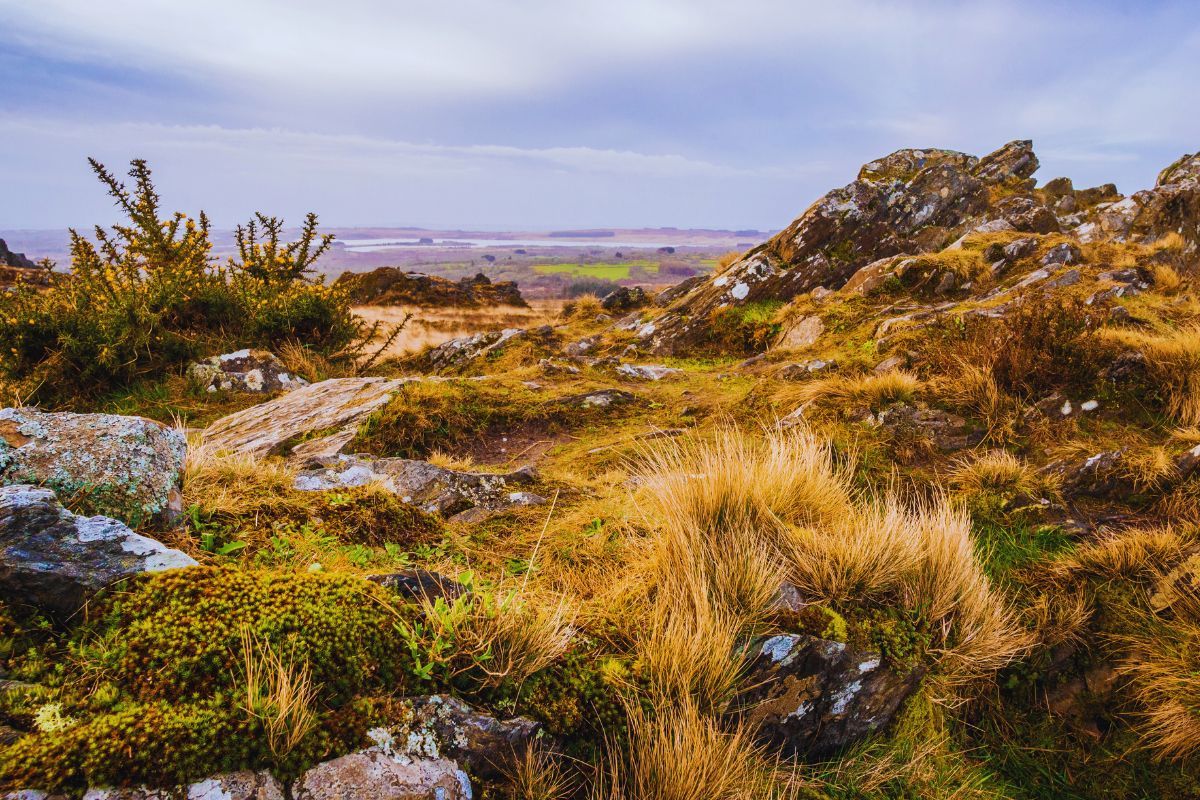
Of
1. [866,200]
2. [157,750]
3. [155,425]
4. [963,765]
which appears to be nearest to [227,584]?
[157,750]

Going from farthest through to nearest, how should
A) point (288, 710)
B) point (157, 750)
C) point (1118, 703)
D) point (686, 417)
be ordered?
point (686, 417)
point (1118, 703)
point (288, 710)
point (157, 750)

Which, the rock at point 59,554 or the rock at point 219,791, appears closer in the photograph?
the rock at point 219,791

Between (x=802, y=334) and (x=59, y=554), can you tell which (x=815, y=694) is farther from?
(x=802, y=334)

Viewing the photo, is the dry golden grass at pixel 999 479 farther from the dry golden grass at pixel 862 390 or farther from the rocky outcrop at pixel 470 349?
the rocky outcrop at pixel 470 349

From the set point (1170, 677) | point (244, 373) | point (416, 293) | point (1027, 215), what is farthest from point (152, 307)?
point (416, 293)

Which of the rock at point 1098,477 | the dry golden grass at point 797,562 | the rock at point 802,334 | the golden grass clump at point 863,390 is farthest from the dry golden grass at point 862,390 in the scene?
the rock at point 802,334

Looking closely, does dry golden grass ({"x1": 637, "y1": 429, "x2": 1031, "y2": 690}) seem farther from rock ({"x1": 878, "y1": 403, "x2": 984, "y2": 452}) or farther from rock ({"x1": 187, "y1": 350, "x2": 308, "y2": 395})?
rock ({"x1": 187, "y1": 350, "x2": 308, "y2": 395})

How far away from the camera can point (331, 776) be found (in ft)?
5.71

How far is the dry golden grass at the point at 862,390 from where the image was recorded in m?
5.91

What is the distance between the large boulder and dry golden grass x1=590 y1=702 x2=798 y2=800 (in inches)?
417

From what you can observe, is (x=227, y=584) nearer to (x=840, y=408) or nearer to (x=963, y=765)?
(x=963, y=765)

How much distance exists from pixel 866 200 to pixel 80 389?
15.8 metres

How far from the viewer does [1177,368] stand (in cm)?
547

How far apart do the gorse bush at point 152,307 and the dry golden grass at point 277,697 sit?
26.6 ft
